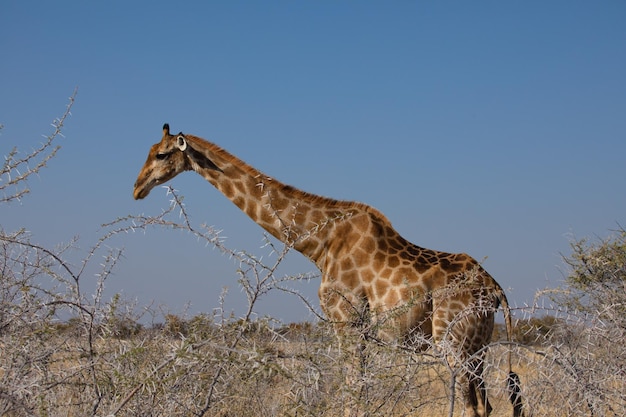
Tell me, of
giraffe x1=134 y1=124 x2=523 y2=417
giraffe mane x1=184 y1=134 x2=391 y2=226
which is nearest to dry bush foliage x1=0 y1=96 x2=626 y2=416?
giraffe x1=134 y1=124 x2=523 y2=417

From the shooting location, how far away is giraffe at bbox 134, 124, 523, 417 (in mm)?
6531

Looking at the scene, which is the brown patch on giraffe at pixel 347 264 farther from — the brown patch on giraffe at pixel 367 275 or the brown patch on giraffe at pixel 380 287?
the brown patch on giraffe at pixel 380 287

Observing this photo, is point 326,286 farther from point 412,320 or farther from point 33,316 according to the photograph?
point 33,316

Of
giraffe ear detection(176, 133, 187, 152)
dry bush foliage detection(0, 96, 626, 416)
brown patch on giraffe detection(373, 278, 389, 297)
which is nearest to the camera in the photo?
dry bush foliage detection(0, 96, 626, 416)

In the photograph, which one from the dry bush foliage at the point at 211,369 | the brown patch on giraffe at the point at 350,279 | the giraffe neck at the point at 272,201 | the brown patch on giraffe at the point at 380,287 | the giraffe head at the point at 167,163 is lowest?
the dry bush foliage at the point at 211,369

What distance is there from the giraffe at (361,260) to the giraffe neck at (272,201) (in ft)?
0.04

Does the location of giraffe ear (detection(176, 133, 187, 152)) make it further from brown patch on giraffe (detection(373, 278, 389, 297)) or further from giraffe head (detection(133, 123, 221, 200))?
brown patch on giraffe (detection(373, 278, 389, 297))

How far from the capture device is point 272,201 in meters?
8.26

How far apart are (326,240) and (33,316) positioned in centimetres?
414

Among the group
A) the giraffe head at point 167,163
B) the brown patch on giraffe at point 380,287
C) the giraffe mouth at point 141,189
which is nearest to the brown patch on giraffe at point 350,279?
the brown patch on giraffe at point 380,287

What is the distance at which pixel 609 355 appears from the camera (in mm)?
4789

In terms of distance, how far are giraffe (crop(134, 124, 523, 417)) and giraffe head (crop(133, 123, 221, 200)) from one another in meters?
0.01

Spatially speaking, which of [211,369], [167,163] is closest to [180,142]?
[167,163]

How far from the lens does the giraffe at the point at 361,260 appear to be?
6531 mm
